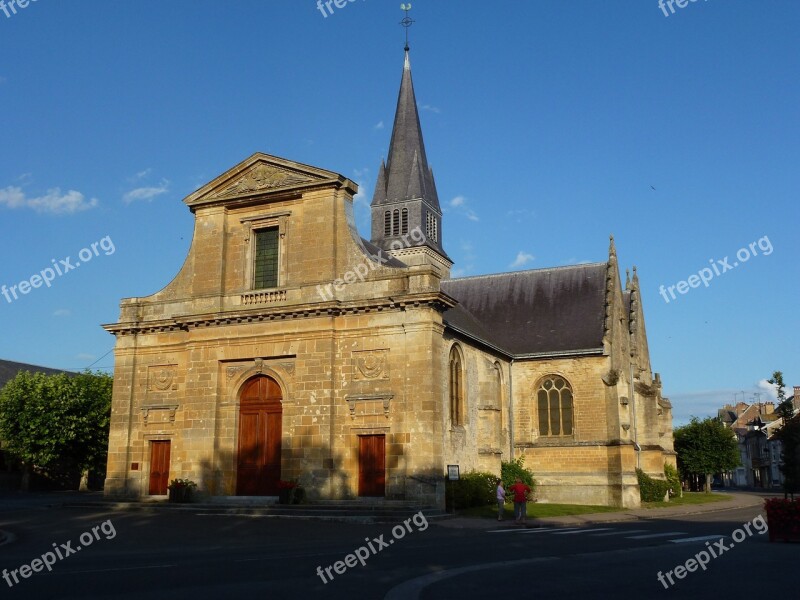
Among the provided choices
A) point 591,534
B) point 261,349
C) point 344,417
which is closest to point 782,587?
point 591,534

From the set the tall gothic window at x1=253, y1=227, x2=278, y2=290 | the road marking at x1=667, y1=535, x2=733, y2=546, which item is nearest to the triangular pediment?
the tall gothic window at x1=253, y1=227, x2=278, y2=290

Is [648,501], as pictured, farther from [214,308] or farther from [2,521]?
[2,521]

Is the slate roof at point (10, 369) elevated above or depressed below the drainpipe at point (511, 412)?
above

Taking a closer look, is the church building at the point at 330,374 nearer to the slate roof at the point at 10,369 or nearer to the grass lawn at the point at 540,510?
the grass lawn at the point at 540,510

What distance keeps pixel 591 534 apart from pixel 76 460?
3606 cm

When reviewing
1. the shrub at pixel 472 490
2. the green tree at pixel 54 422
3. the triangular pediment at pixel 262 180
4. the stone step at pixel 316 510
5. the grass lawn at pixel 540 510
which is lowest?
the grass lawn at pixel 540 510

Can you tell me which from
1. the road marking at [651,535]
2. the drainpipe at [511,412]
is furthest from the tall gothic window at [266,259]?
the road marking at [651,535]

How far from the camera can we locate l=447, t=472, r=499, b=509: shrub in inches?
1011

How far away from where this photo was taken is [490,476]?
29016 millimetres

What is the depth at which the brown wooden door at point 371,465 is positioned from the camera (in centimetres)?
2539

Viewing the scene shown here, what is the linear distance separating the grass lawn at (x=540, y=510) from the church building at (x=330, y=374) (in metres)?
1.63

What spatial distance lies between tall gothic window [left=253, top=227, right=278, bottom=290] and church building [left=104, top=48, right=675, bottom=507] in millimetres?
56

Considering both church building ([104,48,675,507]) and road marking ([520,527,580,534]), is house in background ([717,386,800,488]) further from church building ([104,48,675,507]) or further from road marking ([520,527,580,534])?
road marking ([520,527,580,534])

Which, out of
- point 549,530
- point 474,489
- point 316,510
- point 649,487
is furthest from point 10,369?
point 549,530
